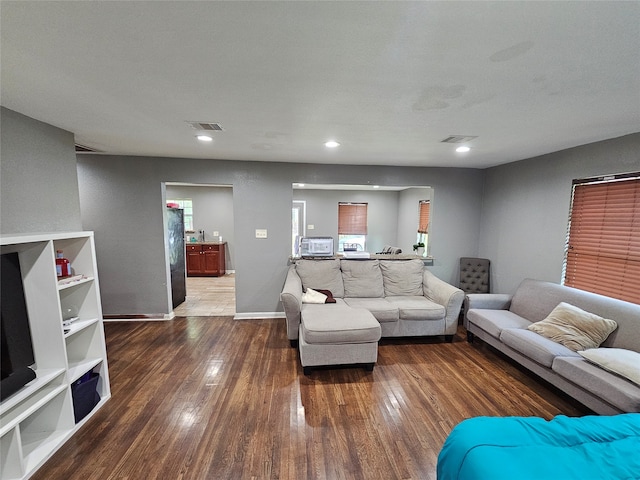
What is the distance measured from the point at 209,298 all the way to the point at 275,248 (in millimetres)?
1994

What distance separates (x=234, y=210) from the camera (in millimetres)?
3838

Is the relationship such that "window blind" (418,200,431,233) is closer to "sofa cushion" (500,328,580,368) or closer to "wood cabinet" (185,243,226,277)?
"sofa cushion" (500,328,580,368)

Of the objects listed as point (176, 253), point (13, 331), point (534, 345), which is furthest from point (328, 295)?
point (176, 253)

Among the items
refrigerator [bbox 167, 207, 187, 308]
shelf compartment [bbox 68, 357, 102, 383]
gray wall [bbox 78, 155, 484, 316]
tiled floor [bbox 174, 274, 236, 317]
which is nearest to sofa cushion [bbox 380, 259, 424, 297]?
gray wall [bbox 78, 155, 484, 316]

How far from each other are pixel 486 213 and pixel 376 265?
6.69 ft

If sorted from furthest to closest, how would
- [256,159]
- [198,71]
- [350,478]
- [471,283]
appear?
[471,283], [256,159], [350,478], [198,71]

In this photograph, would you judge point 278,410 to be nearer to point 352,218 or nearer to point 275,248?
point 275,248

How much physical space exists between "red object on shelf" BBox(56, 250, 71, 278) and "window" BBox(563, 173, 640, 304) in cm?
480

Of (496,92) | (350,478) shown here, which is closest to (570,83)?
(496,92)

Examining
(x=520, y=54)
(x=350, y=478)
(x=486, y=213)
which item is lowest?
(x=350, y=478)

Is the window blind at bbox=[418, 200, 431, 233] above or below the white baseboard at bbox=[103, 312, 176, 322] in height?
above

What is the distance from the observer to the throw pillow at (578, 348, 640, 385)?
1763 mm

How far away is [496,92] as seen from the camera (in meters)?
1.56

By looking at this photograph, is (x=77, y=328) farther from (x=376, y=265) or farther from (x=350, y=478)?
(x=376, y=265)
